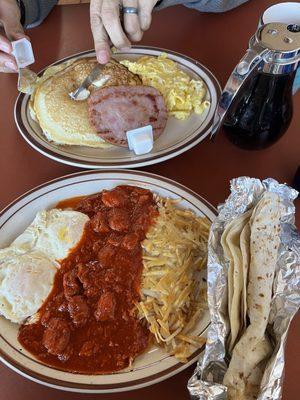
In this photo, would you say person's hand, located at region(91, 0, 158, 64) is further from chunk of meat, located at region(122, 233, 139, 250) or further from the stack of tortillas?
the stack of tortillas

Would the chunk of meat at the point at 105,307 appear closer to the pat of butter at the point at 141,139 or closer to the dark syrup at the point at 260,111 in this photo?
the pat of butter at the point at 141,139

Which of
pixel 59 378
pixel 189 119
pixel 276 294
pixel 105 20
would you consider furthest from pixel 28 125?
pixel 276 294

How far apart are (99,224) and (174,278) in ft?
0.85

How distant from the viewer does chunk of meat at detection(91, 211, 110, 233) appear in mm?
1181

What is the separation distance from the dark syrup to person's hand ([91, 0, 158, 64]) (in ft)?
1.60

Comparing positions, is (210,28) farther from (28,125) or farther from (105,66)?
(28,125)

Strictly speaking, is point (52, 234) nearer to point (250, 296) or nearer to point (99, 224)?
point (99, 224)

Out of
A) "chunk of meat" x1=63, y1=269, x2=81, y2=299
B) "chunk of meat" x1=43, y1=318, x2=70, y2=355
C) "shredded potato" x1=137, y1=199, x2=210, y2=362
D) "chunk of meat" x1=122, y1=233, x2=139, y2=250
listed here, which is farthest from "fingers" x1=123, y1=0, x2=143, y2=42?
"chunk of meat" x1=43, y1=318, x2=70, y2=355

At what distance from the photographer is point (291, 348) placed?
39.4 inches

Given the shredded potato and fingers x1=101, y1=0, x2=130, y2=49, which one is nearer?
the shredded potato

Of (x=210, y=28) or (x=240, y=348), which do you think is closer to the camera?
(x=240, y=348)

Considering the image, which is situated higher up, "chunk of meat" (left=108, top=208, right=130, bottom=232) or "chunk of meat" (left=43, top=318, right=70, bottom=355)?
"chunk of meat" (left=108, top=208, right=130, bottom=232)

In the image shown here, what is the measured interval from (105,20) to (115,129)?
0.39 metres

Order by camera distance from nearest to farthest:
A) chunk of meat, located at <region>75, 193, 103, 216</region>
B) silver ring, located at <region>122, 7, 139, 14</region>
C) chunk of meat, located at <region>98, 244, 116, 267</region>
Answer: chunk of meat, located at <region>98, 244, 116, 267</region>
chunk of meat, located at <region>75, 193, 103, 216</region>
silver ring, located at <region>122, 7, 139, 14</region>
